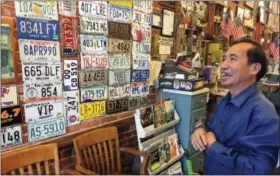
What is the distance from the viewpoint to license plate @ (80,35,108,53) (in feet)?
7.72

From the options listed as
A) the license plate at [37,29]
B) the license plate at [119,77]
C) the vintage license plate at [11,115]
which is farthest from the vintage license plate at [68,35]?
the vintage license plate at [11,115]

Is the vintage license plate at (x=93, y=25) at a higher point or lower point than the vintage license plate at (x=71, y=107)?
higher

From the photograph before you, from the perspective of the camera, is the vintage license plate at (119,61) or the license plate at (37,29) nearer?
the license plate at (37,29)

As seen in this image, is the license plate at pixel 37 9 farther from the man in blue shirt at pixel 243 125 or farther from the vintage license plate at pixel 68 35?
the man in blue shirt at pixel 243 125

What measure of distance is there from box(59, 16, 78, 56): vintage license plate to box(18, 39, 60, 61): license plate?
8 centimetres

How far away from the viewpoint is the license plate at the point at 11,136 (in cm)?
183

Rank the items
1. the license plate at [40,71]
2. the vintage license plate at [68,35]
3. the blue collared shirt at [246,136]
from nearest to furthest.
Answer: the blue collared shirt at [246,136], the license plate at [40,71], the vintage license plate at [68,35]

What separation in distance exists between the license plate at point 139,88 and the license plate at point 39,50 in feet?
3.53

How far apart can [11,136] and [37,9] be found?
3.21 feet

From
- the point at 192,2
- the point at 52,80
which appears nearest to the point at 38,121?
the point at 52,80

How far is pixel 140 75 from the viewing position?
10.0 feet

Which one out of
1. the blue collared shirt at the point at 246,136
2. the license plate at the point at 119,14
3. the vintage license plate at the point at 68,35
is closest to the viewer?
the blue collared shirt at the point at 246,136

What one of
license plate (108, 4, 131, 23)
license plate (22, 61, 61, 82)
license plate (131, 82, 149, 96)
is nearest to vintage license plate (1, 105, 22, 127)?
license plate (22, 61, 61, 82)

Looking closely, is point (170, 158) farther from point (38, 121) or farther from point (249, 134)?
point (249, 134)
